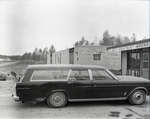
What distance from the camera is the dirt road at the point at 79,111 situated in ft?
11.8

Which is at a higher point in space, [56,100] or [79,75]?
[79,75]

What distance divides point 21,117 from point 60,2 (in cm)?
242

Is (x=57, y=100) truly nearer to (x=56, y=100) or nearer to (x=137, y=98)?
(x=56, y=100)

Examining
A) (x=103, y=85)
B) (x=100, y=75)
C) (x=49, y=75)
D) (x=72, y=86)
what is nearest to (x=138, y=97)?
(x=103, y=85)

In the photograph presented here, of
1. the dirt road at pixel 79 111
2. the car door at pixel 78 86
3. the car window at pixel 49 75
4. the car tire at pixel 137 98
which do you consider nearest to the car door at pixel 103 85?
the car door at pixel 78 86

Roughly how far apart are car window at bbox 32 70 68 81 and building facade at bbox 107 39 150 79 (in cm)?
425

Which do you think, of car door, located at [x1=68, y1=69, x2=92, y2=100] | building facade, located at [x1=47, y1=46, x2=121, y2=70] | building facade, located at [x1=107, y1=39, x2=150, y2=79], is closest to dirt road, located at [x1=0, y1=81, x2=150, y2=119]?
car door, located at [x1=68, y1=69, x2=92, y2=100]

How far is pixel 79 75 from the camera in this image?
14.5 feet

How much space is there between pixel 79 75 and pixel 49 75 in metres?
0.77

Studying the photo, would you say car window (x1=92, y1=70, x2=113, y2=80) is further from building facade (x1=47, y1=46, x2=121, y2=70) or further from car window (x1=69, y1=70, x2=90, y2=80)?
building facade (x1=47, y1=46, x2=121, y2=70)

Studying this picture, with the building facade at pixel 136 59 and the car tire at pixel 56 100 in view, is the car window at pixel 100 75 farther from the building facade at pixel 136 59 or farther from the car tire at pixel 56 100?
the building facade at pixel 136 59

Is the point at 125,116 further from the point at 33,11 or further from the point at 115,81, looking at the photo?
the point at 33,11

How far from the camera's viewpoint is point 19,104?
14.8ft

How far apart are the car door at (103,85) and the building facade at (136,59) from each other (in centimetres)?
334
